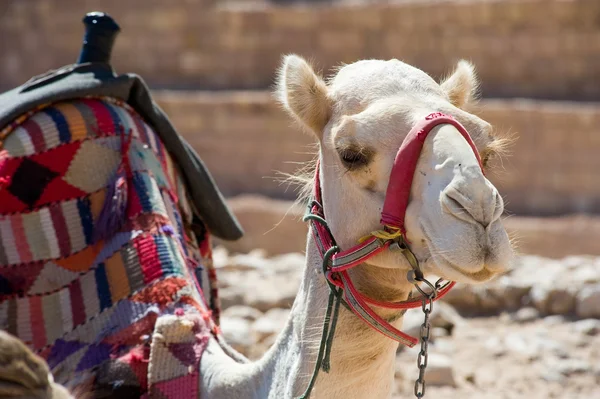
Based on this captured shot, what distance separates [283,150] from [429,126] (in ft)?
34.6

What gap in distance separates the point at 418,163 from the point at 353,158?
0.78 feet

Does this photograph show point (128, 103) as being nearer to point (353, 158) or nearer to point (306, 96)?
point (306, 96)

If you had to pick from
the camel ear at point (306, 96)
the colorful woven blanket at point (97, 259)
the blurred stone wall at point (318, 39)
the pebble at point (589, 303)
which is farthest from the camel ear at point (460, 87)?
the blurred stone wall at point (318, 39)

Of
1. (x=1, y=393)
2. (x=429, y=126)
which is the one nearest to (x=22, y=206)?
(x=429, y=126)

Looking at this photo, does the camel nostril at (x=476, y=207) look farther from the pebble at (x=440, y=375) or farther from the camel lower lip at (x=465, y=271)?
the pebble at (x=440, y=375)

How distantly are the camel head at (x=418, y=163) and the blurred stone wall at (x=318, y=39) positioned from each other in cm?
1016

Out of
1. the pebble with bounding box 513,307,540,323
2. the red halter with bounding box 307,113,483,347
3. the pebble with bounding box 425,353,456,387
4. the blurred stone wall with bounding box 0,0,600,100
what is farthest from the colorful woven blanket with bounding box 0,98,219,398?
the blurred stone wall with bounding box 0,0,600,100

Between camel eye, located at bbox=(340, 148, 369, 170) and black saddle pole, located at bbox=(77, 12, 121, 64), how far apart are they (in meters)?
1.81

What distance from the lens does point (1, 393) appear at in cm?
153

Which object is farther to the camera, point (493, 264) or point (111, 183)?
point (111, 183)

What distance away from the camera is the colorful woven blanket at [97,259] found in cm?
309

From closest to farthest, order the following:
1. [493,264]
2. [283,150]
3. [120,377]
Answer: [493,264], [120,377], [283,150]

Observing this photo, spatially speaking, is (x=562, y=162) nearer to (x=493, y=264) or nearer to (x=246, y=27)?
(x=246, y=27)

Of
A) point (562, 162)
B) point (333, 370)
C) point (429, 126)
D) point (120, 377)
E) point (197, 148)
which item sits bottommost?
point (197, 148)
